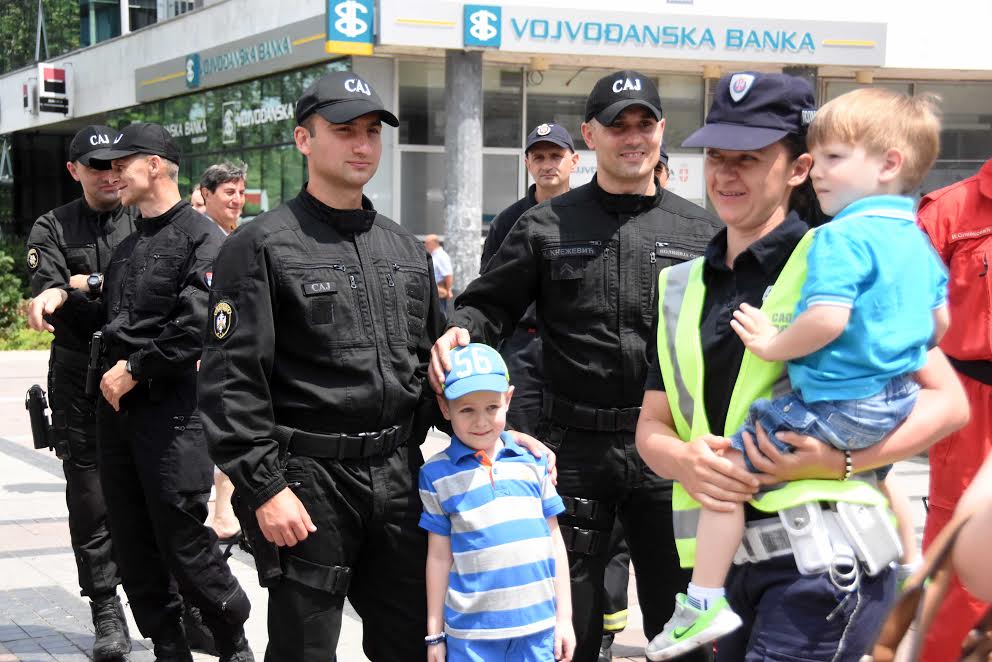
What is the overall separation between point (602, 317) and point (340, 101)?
45.0 inches

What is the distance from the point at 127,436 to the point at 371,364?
1.82m

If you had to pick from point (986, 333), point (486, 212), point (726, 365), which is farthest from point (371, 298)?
point (486, 212)

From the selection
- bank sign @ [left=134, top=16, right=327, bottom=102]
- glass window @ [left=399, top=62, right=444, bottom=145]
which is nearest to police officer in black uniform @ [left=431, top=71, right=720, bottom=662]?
bank sign @ [left=134, top=16, right=327, bottom=102]

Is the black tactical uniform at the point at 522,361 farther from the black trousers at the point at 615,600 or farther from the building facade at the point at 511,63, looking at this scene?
the building facade at the point at 511,63

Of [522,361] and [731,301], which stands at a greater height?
[731,301]

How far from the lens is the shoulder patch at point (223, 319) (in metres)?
3.55

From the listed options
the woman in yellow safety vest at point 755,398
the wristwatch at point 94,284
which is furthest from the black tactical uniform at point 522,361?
the woman in yellow safety vest at point 755,398

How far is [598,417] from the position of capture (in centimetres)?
401

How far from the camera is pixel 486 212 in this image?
20.1m

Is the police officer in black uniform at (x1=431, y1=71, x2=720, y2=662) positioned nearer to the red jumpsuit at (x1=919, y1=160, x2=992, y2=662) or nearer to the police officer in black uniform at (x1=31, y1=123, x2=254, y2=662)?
the red jumpsuit at (x1=919, y1=160, x2=992, y2=662)

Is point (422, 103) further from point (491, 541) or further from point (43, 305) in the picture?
point (491, 541)

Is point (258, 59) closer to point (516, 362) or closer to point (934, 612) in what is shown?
point (516, 362)

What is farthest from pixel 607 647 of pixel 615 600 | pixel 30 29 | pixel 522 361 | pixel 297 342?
pixel 30 29

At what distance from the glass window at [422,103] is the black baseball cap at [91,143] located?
13.8 m
